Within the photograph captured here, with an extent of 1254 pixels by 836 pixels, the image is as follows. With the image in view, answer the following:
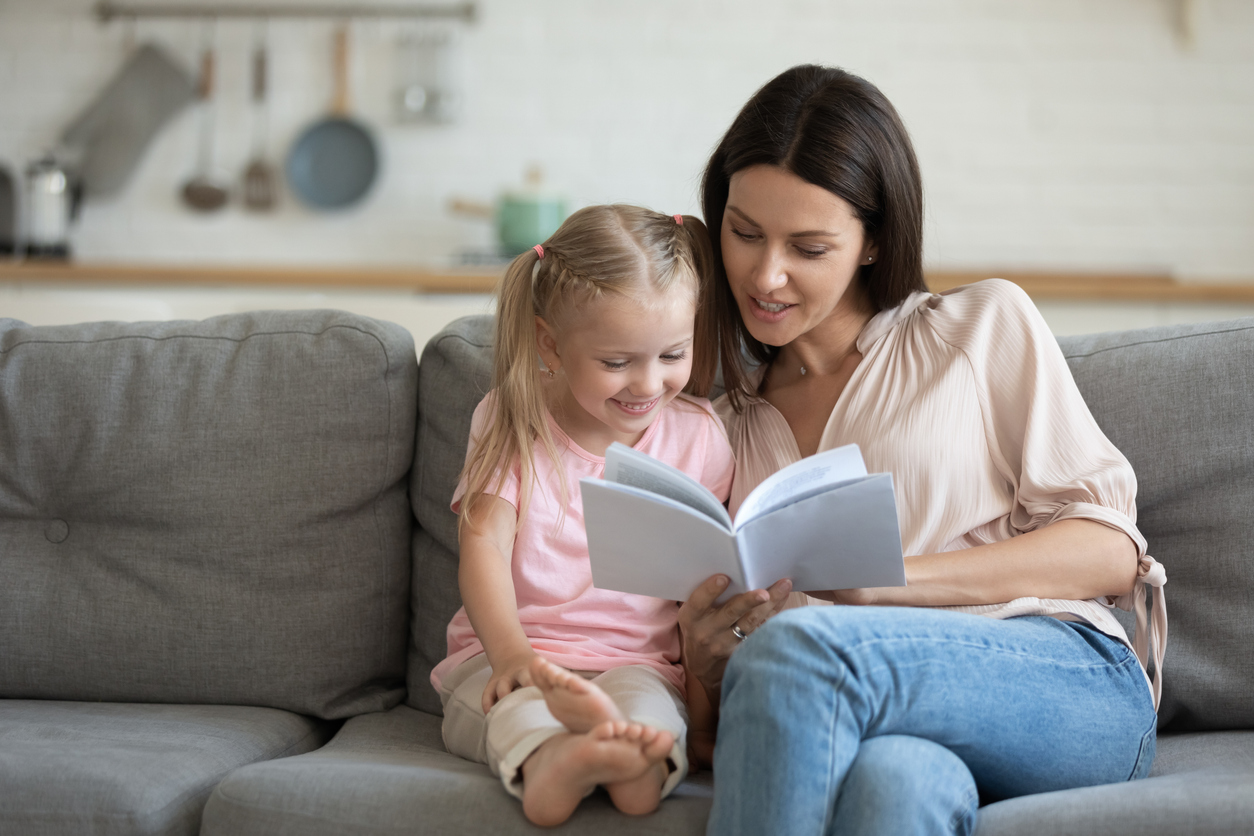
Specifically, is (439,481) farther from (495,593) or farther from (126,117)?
(126,117)

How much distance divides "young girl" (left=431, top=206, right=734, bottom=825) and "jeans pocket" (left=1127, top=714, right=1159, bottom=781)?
0.53m

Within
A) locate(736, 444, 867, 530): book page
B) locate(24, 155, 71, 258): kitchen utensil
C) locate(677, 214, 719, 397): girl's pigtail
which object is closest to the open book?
locate(736, 444, 867, 530): book page

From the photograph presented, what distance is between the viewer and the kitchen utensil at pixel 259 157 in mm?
3838

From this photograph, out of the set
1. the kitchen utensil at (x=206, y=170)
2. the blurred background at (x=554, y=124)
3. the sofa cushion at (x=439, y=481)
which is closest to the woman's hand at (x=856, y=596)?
the sofa cushion at (x=439, y=481)

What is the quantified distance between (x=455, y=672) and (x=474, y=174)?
2.75 meters

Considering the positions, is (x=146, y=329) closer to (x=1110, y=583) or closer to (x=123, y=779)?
(x=123, y=779)

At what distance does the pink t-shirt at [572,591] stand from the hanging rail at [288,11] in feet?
9.01

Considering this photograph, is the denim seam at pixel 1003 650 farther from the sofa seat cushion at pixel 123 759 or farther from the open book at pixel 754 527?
the sofa seat cushion at pixel 123 759

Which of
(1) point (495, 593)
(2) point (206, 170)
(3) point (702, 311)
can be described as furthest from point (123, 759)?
(2) point (206, 170)

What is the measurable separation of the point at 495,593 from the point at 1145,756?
80cm

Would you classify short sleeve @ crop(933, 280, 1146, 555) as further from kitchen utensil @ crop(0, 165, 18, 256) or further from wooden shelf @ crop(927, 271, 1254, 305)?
kitchen utensil @ crop(0, 165, 18, 256)

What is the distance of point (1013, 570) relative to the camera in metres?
1.26

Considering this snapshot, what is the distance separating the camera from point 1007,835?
40.6 inches

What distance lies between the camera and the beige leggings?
112cm
